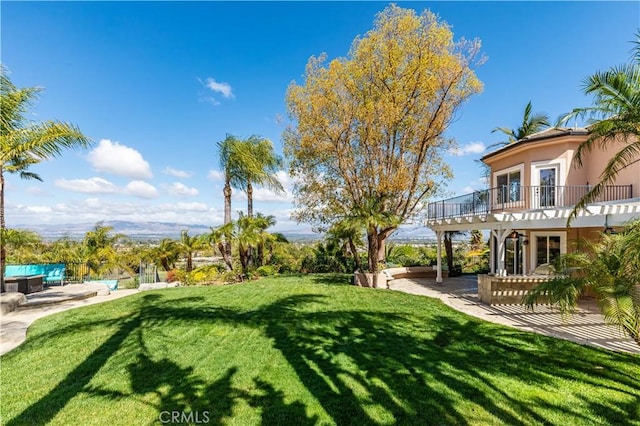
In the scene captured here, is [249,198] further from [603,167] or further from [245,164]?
[603,167]

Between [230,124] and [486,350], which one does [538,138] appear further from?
[230,124]

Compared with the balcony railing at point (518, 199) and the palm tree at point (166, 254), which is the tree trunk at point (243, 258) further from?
the balcony railing at point (518, 199)

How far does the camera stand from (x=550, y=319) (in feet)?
26.1

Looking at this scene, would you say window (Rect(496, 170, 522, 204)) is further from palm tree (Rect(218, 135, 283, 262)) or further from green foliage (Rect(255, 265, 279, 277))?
palm tree (Rect(218, 135, 283, 262))

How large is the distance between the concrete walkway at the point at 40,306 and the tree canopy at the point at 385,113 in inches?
427

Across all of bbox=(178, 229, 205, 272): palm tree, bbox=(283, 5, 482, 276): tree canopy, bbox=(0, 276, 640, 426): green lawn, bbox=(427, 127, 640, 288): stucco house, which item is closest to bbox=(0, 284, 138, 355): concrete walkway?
bbox=(0, 276, 640, 426): green lawn

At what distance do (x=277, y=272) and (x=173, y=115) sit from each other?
15366 millimetres

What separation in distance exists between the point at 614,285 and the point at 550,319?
182 inches

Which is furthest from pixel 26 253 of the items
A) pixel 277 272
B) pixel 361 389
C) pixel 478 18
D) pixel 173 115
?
pixel 478 18

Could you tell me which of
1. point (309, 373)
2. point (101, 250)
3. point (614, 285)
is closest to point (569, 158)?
point (614, 285)

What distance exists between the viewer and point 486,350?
5633 mm

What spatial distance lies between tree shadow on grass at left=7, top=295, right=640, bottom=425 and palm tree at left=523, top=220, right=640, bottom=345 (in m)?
1.07

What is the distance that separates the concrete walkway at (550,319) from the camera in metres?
6.33

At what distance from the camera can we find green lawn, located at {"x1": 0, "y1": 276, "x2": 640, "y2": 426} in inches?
143
